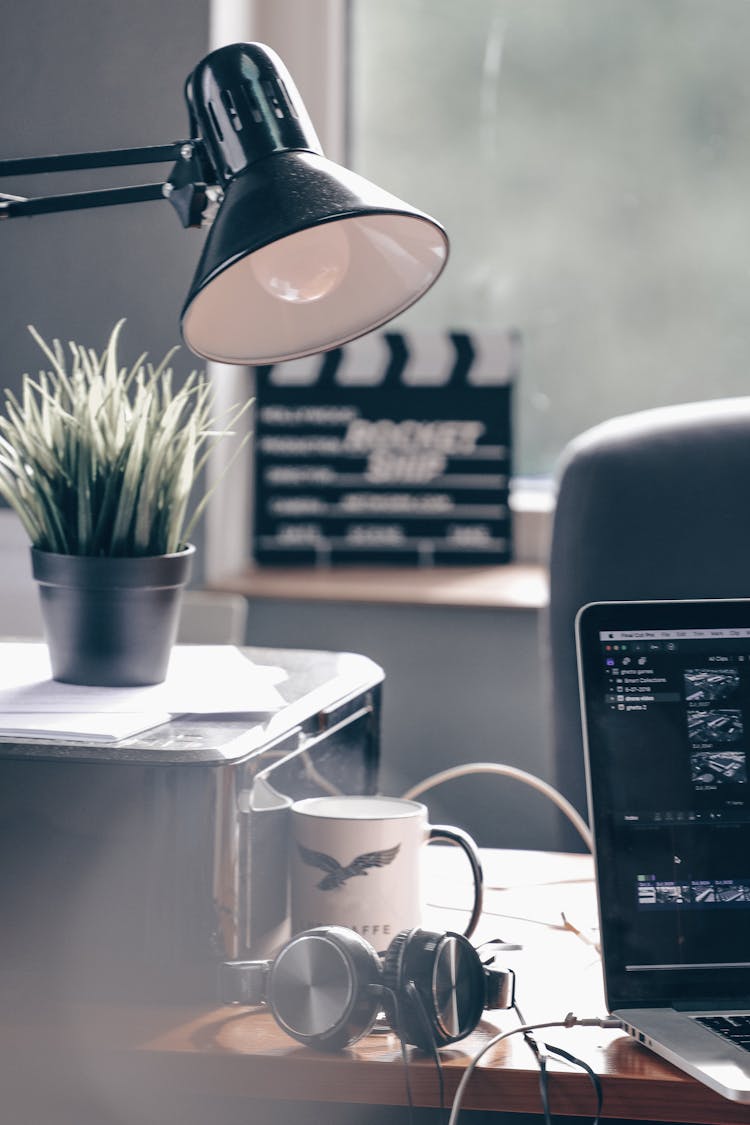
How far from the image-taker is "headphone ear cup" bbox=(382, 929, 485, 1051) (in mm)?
687

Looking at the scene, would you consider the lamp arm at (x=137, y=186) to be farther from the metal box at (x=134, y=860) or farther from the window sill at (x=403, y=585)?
the window sill at (x=403, y=585)

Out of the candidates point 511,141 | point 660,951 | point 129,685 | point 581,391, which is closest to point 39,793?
point 129,685

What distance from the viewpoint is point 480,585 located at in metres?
2.18

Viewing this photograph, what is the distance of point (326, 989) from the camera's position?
2.27ft

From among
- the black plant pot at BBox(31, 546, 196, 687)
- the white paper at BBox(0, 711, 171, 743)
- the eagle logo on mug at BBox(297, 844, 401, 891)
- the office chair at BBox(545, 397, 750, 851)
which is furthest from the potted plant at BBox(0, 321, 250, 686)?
the office chair at BBox(545, 397, 750, 851)

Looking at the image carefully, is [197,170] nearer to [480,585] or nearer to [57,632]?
[57,632]

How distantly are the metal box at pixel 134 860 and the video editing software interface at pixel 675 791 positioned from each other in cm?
22

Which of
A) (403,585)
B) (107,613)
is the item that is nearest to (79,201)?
(107,613)

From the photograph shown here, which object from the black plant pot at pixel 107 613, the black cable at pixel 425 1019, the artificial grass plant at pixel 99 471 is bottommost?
the black cable at pixel 425 1019

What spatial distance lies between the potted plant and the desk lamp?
0.29 ft

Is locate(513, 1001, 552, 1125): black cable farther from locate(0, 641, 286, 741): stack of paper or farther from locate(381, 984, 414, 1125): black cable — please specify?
locate(0, 641, 286, 741): stack of paper

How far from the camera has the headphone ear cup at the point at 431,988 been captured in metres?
0.69

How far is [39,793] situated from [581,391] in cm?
189

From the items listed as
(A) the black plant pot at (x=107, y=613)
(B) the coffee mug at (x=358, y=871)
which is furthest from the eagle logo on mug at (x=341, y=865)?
(A) the black plant pot at (x=107, y=613)
